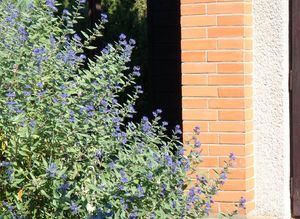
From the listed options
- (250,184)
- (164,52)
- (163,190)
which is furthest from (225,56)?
(164,52)

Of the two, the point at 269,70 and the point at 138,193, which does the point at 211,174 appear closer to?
the point at 269,70

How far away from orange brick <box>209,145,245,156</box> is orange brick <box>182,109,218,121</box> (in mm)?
211

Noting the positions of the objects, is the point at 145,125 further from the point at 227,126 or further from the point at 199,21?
the point at 199,21

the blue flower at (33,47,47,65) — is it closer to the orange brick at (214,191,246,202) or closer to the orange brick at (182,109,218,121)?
the orange brick at (182,109,218,121)

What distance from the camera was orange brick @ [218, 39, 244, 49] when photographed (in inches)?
215

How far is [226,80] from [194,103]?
0.29 metres

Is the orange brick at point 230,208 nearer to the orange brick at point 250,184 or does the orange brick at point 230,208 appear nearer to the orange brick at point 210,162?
the orange brick at point 250,184

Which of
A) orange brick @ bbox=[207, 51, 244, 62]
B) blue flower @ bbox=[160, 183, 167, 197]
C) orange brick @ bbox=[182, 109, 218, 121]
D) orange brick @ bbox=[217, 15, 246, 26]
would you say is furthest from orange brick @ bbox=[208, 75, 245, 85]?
blue flower @ bbox=[160, 183, 167, 197]

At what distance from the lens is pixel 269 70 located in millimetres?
5605

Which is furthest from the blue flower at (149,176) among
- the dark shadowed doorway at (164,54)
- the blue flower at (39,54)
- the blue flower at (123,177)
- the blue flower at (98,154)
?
the dark shadowed doorway at (164,54)

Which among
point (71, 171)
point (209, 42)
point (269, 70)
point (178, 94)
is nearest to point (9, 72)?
point (71, 171)

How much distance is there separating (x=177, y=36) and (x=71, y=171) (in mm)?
4761

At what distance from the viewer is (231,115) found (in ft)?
18.0

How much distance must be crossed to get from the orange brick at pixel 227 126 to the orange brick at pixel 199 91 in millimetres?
212
